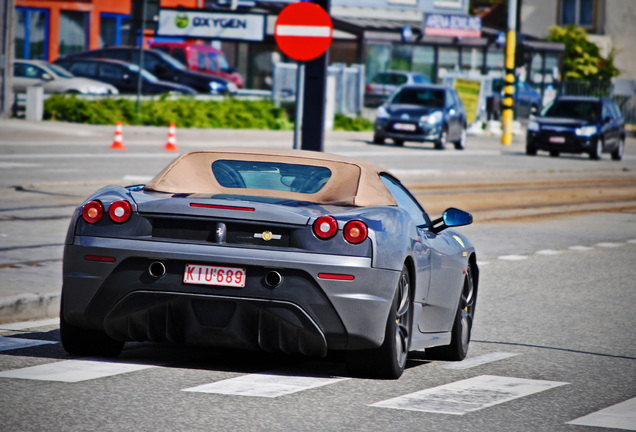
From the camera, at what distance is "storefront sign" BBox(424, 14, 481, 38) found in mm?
53312

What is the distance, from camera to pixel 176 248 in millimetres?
6422

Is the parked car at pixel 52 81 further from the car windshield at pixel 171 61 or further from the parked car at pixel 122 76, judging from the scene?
the car windshield at pixel 171 61

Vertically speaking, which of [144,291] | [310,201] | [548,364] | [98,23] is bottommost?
[548,364]

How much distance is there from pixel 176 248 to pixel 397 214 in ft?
3.96

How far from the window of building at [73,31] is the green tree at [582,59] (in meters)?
26.4

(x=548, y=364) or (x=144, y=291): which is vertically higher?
(x=144, y=291)

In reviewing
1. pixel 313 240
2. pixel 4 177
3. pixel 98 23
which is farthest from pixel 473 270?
pixel 98 23

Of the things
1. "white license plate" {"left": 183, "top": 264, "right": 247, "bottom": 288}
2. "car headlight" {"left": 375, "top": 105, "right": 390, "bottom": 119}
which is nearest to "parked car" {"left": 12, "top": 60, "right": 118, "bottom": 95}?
"car headlight" {"left": 375, "top": 105, "right": 390, "bottom": 119}

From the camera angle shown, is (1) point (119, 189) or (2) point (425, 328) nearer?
(1) point (119, 189)

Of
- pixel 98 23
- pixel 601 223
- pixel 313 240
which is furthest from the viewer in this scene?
pixel 98 23

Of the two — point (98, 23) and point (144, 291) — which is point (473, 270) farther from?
point (98, 23)

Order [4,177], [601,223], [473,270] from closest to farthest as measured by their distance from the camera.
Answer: [473,270], [601,223], [4,177]

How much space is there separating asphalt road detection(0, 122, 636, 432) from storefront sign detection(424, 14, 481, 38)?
126ft

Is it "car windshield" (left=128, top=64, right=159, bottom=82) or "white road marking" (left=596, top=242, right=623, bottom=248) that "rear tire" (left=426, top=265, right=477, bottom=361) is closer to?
"white road marking" (left=596, top=242, right=623, bottom=248)
